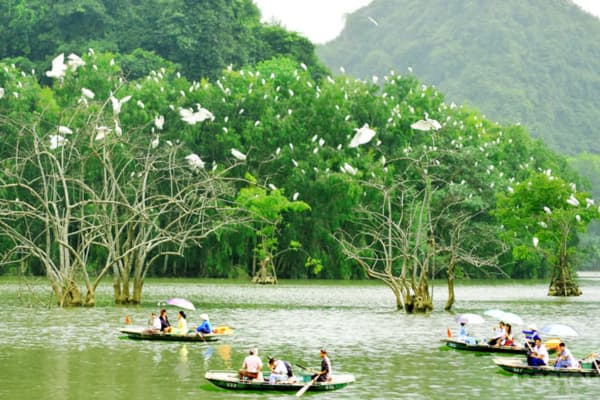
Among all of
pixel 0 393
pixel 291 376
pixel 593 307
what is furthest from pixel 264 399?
pixel 593 307

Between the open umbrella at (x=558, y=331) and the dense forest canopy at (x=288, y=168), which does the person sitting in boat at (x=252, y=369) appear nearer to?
the open umbrella at (x=558, y=331)

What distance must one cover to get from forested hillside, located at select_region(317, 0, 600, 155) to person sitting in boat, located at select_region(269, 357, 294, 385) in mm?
106483

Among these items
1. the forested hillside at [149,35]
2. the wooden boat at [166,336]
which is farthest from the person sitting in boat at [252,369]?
the forested hillside at [149,35]

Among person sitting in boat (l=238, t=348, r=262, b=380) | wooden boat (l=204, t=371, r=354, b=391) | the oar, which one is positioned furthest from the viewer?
person sitting in boat (l=238, t=348, r=262, b=380)

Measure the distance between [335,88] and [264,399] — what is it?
162 ft

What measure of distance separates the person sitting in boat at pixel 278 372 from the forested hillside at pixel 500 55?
349 ft

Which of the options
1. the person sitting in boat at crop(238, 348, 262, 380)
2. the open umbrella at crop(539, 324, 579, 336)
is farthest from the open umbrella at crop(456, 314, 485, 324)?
the person sitting in boat at crop(238, 348, 262, 380)

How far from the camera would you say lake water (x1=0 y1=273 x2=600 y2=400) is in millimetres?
18234

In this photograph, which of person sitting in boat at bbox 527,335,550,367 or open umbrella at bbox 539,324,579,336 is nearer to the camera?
person sitting in boat at bbox 527,335,550,367

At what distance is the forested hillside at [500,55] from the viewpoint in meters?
131

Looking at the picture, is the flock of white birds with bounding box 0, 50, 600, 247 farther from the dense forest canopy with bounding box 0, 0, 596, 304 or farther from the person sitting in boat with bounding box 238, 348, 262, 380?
the person sitting in boat with bounding box 238, 348, 262, 380

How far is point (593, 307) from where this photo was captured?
132 feet

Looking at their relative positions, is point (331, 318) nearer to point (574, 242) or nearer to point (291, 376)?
point (291, 376)

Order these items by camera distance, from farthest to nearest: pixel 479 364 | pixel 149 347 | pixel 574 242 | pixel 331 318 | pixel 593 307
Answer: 1. pixel 574 242
2. pixel 593 307
3. pixel 331 318
4. pixel 149 347
5. pixel 479 364
